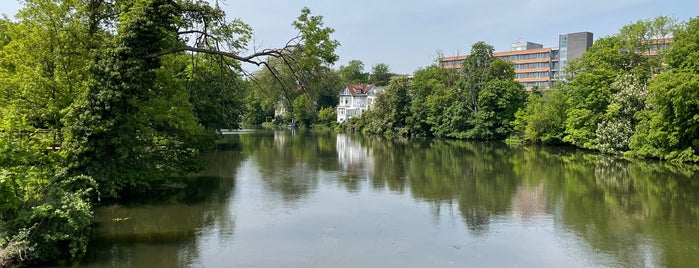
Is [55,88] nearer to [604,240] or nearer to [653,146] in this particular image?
[604,240]

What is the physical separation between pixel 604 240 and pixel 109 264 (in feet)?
40.0

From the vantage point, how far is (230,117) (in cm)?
4391

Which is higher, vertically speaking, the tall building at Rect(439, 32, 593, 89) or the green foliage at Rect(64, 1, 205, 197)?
the tall building at Rect(439, 32, 593, 89)

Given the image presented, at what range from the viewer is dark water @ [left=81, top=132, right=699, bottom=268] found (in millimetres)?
12000

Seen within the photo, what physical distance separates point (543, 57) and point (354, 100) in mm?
42744

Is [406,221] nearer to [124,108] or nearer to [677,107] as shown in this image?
[124,108]

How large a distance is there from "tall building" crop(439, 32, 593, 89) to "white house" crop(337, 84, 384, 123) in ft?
53.0

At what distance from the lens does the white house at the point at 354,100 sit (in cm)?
9619

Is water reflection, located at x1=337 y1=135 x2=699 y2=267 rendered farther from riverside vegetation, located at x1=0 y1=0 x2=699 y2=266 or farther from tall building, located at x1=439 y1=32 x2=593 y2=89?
tall building, located at x1=439 y1=32 x2=593 y2=89

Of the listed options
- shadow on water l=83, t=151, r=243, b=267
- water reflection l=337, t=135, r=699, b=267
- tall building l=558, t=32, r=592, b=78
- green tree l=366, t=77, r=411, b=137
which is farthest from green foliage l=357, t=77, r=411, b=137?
shadow on water l=83, t=151, r=243, b=267

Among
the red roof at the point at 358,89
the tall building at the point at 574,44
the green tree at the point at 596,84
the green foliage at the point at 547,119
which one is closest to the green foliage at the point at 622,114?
the green tree at the point at 596,84

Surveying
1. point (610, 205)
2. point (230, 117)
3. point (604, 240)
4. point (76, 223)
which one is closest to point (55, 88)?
point (76, 223)

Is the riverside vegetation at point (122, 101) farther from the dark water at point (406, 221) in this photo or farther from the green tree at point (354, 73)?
the green tree at point (354, 73)

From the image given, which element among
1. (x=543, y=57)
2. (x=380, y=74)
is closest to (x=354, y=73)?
(x=380, y=74)
